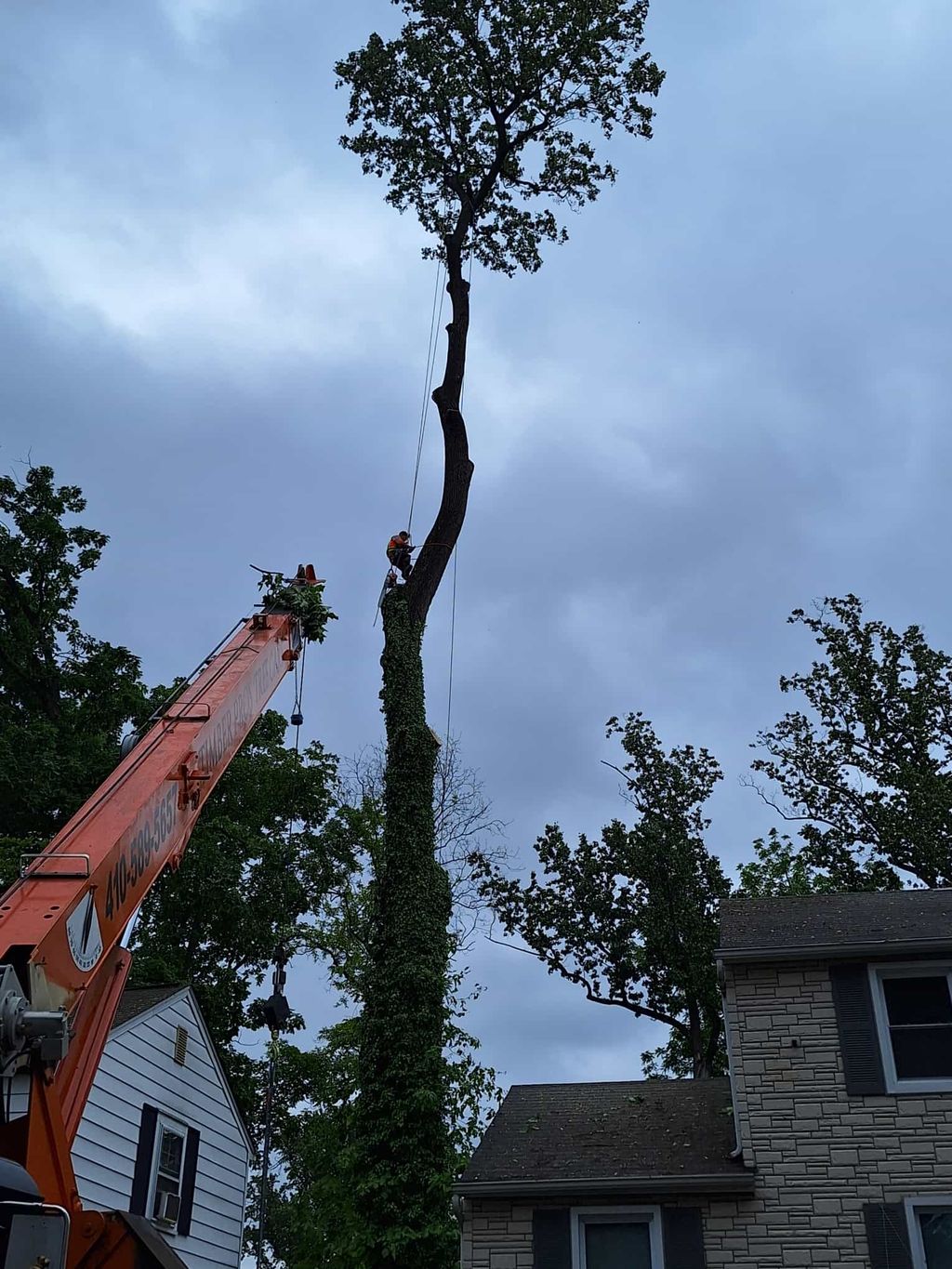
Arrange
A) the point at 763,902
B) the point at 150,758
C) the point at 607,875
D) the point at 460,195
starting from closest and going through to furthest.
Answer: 1. the point at 150,758
2. the point at 763,902
3. the point at 460,195
4. the point at 607,875

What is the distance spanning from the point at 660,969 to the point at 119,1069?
17.8 m

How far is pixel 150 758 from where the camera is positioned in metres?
8.73

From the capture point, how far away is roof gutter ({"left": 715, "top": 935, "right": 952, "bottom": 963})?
12.0 m

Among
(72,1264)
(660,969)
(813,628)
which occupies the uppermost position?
(813,628)

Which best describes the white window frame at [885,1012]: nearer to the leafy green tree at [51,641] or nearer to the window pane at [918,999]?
the window pane at [918,999]

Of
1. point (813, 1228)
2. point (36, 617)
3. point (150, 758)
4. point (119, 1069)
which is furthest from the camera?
point (36, 617)

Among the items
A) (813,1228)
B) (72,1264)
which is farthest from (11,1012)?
(813,1228)

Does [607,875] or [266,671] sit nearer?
[266,671]

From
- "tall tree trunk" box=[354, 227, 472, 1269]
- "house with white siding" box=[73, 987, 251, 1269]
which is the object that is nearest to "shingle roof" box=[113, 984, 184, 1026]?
"house with white siding" box=[73, 987, 251, 1269]

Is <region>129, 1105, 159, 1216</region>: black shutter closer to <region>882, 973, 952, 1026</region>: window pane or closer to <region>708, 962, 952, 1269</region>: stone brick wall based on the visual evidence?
<region>708, 962, 952, 1269</region>: stone brick wall

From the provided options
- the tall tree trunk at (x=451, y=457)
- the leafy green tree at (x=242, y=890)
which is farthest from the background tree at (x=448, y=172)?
the leafy green tree at (x=242, y=890)

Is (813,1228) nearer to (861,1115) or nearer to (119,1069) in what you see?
(861,1115)

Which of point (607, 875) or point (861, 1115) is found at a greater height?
point (607, 875)

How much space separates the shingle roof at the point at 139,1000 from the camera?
47.0 ft
